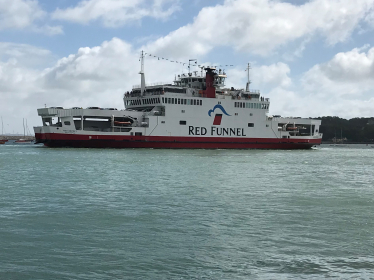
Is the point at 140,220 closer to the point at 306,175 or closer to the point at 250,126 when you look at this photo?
the point at 306,175

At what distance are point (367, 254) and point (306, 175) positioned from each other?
606 inches

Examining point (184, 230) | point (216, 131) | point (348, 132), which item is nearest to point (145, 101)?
point (216, 131)

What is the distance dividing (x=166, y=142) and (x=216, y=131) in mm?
6513

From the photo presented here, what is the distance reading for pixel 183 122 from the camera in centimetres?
4831

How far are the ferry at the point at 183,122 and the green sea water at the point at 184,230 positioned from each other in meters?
24.7

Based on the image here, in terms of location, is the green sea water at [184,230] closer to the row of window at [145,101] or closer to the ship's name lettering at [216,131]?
the row of window at [145,101]

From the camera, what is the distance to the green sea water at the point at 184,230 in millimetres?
8070

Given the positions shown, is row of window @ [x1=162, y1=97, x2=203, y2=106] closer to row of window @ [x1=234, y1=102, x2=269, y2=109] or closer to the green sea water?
row of window @ [x1=234, y1=102, x2=269, y2=109]

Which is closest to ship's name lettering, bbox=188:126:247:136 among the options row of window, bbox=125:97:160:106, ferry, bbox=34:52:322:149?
ferry, bbox=34:52:322:149

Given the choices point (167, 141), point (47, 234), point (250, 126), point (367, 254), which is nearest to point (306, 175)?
point (367, 254)

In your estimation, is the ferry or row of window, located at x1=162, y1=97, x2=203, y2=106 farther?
row of window, located at x1=162, y1=97, x2=203, y2=106

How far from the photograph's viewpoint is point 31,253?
874cm

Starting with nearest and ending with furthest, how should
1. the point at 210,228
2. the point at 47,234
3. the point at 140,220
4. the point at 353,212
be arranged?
the point at 47,234 < the point at 210,228 < the point at 140,220 < the point at 353,212

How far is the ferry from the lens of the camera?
44.0m
